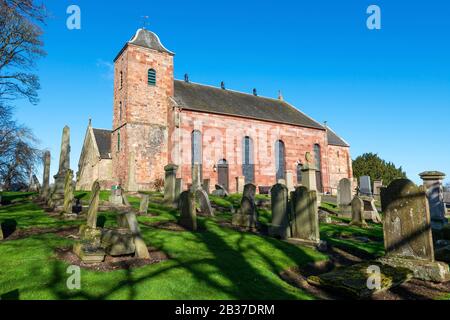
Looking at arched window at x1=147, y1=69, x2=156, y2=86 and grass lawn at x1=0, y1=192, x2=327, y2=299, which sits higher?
arched window at x1=147, y1=69, x2=156, y2=86

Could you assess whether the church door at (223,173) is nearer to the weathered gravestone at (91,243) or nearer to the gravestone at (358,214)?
the gravestone at (358,214)

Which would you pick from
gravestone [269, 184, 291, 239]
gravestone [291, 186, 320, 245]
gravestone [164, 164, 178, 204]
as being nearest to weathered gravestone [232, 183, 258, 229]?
gravestone [269, 184, 291, 239]

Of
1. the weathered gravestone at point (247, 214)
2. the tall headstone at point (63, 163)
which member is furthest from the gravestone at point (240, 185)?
the tall headstone at point (63, 163)

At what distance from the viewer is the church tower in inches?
1086

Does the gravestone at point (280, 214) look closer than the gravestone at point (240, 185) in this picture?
Yes

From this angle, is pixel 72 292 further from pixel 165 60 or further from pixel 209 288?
pixel 165 60

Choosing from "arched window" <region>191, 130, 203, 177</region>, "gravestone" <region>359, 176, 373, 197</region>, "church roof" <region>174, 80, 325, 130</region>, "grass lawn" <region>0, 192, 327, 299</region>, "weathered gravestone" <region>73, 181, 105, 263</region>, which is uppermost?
"church roof" <region>174, 80, 325, 130</region>

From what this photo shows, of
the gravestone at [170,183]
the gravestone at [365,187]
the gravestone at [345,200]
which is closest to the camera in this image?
the gravestone at [170,183]

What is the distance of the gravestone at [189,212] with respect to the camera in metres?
10.2

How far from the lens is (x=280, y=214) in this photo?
409 inches

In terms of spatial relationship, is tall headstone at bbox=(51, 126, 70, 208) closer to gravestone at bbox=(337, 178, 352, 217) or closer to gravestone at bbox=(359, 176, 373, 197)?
gravestone at bbox=(337, 178, 352, 217)

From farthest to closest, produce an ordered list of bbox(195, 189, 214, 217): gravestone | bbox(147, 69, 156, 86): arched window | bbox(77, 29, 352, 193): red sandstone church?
bbox(147, 69, 156, 86): arched window < bbox(77, 29, 352, 193): red sandstone church < bbox(195, 189, 214, 217): gravestone

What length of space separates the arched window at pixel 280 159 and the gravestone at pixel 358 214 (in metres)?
19.9

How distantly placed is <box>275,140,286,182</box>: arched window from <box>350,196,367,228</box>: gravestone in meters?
19.9
